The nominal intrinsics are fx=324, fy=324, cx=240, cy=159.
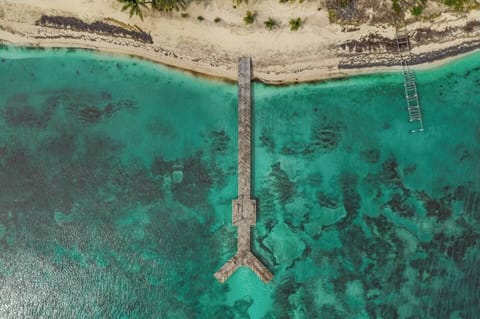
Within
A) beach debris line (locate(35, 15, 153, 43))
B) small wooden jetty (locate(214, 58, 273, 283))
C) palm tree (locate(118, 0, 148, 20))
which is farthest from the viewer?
beach debris line (locate(35, 15, 153, 43))

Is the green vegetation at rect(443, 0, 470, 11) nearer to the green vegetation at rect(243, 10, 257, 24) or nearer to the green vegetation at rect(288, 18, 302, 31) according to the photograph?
the green vegetation at rect(288, 18, 302, 31)

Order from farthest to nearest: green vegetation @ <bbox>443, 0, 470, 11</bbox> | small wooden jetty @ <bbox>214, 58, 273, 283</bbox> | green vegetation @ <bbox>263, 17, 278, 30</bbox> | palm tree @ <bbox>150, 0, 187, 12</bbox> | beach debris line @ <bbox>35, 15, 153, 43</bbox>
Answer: beach debris line @ <bbox>35, 15, 153, 43</bbox>, small wooden jetty @ <bbox>214, 58, 273, 283</bbox>, green vegetation @ <bbox>263, 17, 278, 30</bbox>, green vegetation @ <bbox>443, 0, 470, 11</bbox>, palm tree @ <bbox>150, 0, 187, 12</bbox>

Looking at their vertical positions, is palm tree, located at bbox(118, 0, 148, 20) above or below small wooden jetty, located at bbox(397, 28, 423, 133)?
above

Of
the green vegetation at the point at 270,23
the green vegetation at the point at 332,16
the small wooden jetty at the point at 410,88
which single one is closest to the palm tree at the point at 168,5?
the green vegetation at the point at 270,23

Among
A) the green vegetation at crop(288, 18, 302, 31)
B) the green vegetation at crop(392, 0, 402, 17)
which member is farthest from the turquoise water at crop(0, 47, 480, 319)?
the green vegetation at crop(392, 0, 402, 17)

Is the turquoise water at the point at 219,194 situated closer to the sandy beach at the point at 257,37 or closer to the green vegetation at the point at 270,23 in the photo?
the sandy beach at the point at 257,37

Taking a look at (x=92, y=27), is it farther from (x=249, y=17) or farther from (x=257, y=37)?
(x=257, y=37)
